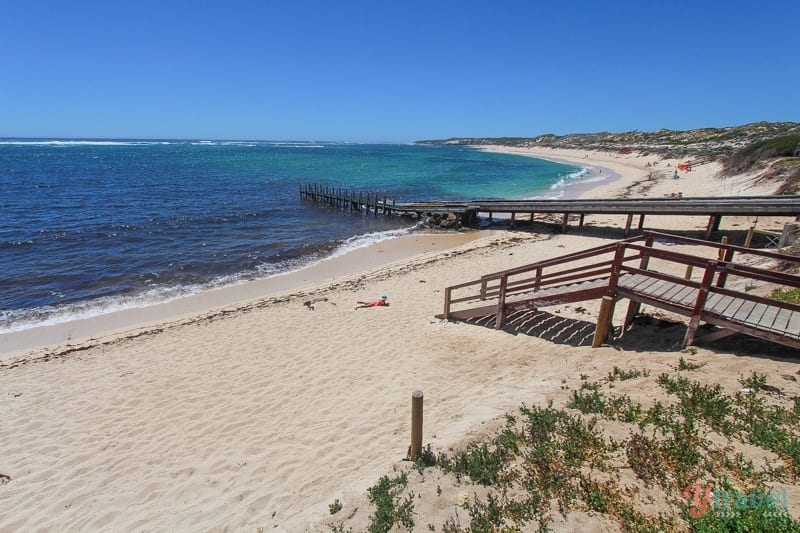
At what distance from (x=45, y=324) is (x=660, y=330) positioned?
17076mm

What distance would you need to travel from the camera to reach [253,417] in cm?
727

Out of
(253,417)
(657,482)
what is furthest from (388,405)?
(657,482)

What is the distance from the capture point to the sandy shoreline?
17.9 feet

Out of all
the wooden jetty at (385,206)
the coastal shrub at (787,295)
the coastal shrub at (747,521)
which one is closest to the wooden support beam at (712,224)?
the coastal shrub at (787,295)

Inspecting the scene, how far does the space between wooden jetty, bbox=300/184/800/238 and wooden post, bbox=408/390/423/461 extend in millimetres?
19081

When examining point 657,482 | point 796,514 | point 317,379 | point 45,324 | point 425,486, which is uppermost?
point 796,514

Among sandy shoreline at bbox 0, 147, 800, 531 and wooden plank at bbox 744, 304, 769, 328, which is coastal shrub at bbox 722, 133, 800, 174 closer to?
sandy shoreline at bbox 0, 147, 800, 531

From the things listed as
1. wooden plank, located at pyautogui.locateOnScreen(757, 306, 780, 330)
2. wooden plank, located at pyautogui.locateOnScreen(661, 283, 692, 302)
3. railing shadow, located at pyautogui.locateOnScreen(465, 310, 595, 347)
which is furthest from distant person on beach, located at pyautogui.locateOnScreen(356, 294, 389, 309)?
wooden plank, located at pyautogui.locateOnScreen(757, 306, 780, 330)

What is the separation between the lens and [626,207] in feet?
67.8

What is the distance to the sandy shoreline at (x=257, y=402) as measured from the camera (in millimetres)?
5453

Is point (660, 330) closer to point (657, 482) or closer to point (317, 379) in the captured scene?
point (657, 482)

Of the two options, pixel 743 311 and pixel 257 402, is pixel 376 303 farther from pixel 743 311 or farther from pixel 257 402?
pixel 743 311

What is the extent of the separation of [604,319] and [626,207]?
51.3 feet

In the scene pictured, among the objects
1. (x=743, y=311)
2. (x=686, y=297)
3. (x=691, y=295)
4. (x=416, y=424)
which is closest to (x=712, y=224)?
(x=691, y=295)
